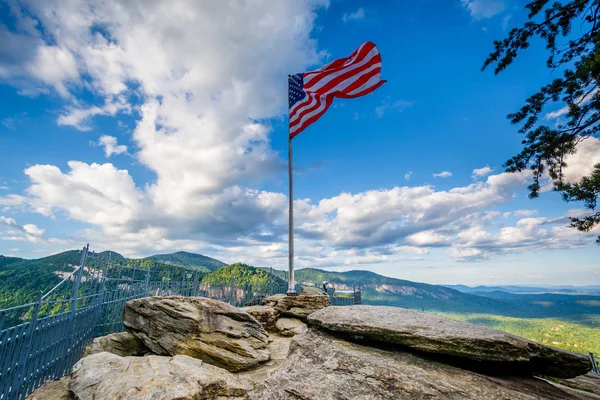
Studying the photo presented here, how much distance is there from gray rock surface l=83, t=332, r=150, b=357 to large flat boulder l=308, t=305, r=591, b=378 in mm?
6652

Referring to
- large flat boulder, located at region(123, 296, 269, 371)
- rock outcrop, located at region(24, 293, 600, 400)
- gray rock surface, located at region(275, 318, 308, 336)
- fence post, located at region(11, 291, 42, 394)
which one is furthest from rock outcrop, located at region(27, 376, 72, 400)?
gray rock surface, located at region(275, 318, 308, 336)

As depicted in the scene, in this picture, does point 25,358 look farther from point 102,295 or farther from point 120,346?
point 102,295

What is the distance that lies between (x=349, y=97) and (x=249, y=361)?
1067 centimetres

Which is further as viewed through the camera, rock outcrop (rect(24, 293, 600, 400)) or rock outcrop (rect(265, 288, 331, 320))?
rock outcrop (rect(265, 288, 331, 320))

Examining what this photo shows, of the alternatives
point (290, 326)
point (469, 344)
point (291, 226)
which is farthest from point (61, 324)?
point (469, 344)

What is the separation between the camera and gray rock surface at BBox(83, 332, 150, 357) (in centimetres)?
846

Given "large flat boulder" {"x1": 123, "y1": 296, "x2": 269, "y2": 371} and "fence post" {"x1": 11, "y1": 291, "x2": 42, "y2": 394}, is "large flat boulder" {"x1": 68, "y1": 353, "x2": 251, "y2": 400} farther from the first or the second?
"fence post" {"x1": 11, "y1": 291, "x2": 42, "y2": 394}

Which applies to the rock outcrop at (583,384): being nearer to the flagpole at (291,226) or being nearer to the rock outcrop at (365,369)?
the rock outcrop at (365,369)

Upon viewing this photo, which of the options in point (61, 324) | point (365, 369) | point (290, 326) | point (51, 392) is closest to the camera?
point (365, 369)

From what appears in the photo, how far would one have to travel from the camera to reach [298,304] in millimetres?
12273

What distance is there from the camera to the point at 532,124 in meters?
9.55

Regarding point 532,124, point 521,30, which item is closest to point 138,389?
point 532,124

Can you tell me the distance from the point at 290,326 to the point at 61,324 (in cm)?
728

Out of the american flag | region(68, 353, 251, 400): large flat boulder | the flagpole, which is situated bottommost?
region(68, 353, 251, 400): large flat boulder
